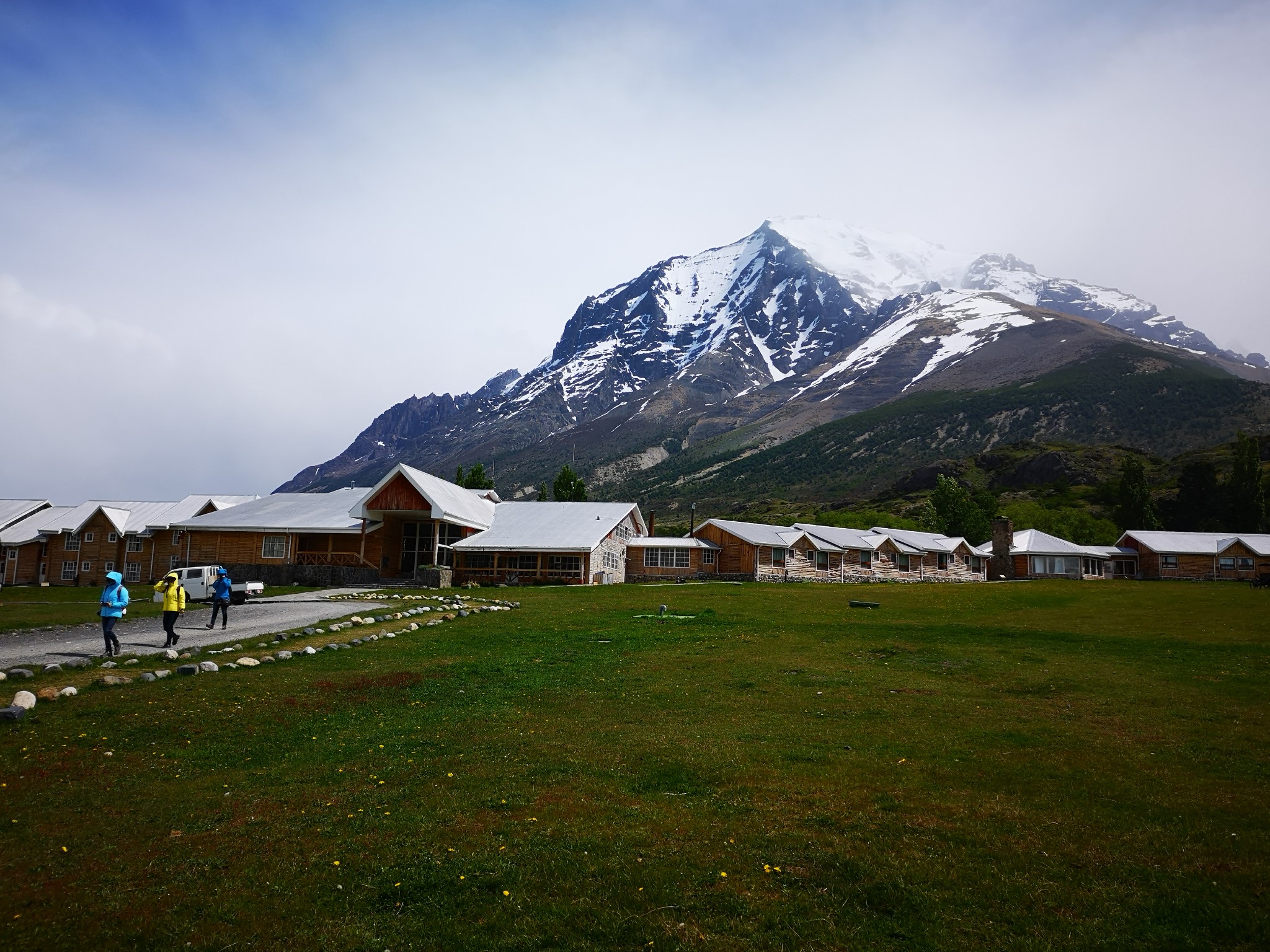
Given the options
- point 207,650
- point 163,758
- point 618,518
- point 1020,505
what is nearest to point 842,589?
point 618,518

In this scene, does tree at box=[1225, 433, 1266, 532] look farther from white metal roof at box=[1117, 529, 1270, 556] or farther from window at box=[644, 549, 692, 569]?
window at box=[644, 549, 692, 569]

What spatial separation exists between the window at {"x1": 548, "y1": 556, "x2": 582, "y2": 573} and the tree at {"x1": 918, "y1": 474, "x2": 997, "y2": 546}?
2711 inches

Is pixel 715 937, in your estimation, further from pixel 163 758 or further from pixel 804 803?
pixel 163 758

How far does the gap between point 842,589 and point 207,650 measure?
133ft

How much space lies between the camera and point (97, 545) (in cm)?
6738

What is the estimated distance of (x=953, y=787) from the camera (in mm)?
10234

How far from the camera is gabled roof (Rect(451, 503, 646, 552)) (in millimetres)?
56125

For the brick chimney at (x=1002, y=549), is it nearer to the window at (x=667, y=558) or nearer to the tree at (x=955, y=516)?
the tree at (x=955, y=516)

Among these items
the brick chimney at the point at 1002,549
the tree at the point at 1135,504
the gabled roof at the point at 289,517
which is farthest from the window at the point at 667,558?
the tree at the point at 1135,504

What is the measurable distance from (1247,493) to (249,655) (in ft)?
424

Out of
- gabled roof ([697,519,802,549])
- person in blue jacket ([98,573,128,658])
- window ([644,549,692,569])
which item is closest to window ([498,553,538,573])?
window ([644,549,692,569])

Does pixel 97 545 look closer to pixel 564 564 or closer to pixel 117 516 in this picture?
pixel 117 516

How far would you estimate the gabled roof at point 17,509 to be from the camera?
7106cm

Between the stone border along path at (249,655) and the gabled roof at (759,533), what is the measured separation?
35.4 meters
